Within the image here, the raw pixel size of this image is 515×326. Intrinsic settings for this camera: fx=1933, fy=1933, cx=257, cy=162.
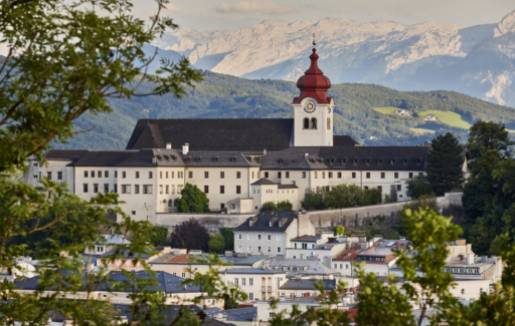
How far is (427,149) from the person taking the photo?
369 ft

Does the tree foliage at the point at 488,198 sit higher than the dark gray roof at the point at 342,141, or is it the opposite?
the dark gray roof at the point at 342,141

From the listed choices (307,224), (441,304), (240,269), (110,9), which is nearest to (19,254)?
(110,9)

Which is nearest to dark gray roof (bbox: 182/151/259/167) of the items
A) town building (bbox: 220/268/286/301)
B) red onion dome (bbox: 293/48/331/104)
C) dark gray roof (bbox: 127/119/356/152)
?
dark gray roof (bbox: 127/119/356/152)

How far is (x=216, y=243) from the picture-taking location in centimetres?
10138

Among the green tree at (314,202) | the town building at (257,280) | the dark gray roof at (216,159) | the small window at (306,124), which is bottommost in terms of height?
the town building at (257,280)

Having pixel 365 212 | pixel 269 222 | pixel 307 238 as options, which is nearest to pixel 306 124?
pixel 365 212

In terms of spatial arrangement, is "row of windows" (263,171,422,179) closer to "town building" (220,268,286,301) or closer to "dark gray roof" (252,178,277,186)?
→ "dark gray roof" (252,178,277,186)

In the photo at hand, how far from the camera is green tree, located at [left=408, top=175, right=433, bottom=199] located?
347ft

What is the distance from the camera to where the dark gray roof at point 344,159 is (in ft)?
361

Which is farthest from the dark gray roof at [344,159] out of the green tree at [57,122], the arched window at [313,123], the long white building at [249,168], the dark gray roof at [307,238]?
the green tree at [57,122]

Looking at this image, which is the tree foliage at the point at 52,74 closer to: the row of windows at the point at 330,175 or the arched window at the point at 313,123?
the row of windows at the point at 330,175

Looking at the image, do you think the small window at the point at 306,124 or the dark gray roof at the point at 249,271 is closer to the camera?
the dark gray roof at the point at 249,271

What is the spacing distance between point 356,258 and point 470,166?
1821cm

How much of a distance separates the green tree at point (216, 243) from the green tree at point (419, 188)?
11.3 m
